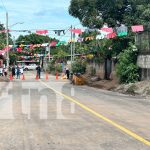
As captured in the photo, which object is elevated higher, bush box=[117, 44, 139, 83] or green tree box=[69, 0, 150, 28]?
green tree box=[69, 0, 150, 28]

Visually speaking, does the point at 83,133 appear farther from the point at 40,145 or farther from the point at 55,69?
the point at 55,69

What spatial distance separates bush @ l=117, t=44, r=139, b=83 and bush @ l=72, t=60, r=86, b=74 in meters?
20.8

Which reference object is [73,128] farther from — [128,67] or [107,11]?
[107,11]

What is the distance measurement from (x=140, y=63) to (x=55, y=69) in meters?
49.8

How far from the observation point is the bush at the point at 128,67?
35000mm

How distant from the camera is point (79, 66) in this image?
58062 mm

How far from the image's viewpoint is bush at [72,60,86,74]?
188 ft

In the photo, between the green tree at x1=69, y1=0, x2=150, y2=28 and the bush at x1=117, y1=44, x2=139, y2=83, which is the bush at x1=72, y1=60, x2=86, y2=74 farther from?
the bush at x1=117, y1=44, x2=139, y2=83

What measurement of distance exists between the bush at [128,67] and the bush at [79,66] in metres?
20.8

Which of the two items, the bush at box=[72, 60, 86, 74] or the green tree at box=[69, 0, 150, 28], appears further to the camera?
Result: the bush at box=[72, 60, 86, 74]

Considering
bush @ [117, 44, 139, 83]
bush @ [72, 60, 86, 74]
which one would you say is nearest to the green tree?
bush @ [117, 44, 139, 83]

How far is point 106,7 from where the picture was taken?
41.1m

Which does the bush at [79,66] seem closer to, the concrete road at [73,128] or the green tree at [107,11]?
the green tree at [107,11]

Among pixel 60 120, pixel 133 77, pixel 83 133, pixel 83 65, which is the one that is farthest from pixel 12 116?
pixel 83 65
